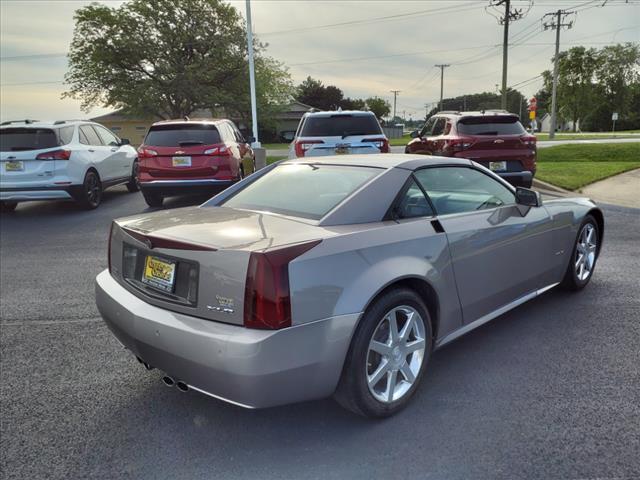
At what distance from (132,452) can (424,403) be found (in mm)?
1586

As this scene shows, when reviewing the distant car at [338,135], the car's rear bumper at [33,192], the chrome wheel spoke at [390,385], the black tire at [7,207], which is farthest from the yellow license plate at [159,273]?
the black tire at [7,207]

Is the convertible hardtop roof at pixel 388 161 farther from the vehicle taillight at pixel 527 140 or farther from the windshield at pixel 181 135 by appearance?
the vehicle taillight at pixel 527 140

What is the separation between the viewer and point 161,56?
140ft

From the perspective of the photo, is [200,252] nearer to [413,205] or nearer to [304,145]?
[413,205]

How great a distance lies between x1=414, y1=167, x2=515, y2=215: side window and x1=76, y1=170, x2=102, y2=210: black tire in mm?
8192

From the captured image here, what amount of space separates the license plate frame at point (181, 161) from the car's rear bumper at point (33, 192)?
78.7 inches

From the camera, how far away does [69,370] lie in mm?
3389

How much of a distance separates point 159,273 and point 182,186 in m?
7.11

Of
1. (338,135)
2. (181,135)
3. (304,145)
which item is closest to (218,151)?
(181,135)

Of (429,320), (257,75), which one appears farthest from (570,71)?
(429,320)

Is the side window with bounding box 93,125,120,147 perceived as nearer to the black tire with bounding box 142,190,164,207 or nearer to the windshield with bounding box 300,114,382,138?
the black tire with bounding box 142,190,164,207

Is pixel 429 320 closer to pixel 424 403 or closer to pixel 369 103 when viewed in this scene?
pixel 424 403

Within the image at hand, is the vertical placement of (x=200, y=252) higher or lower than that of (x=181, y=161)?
lower

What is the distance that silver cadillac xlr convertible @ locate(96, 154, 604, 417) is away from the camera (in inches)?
91.5
